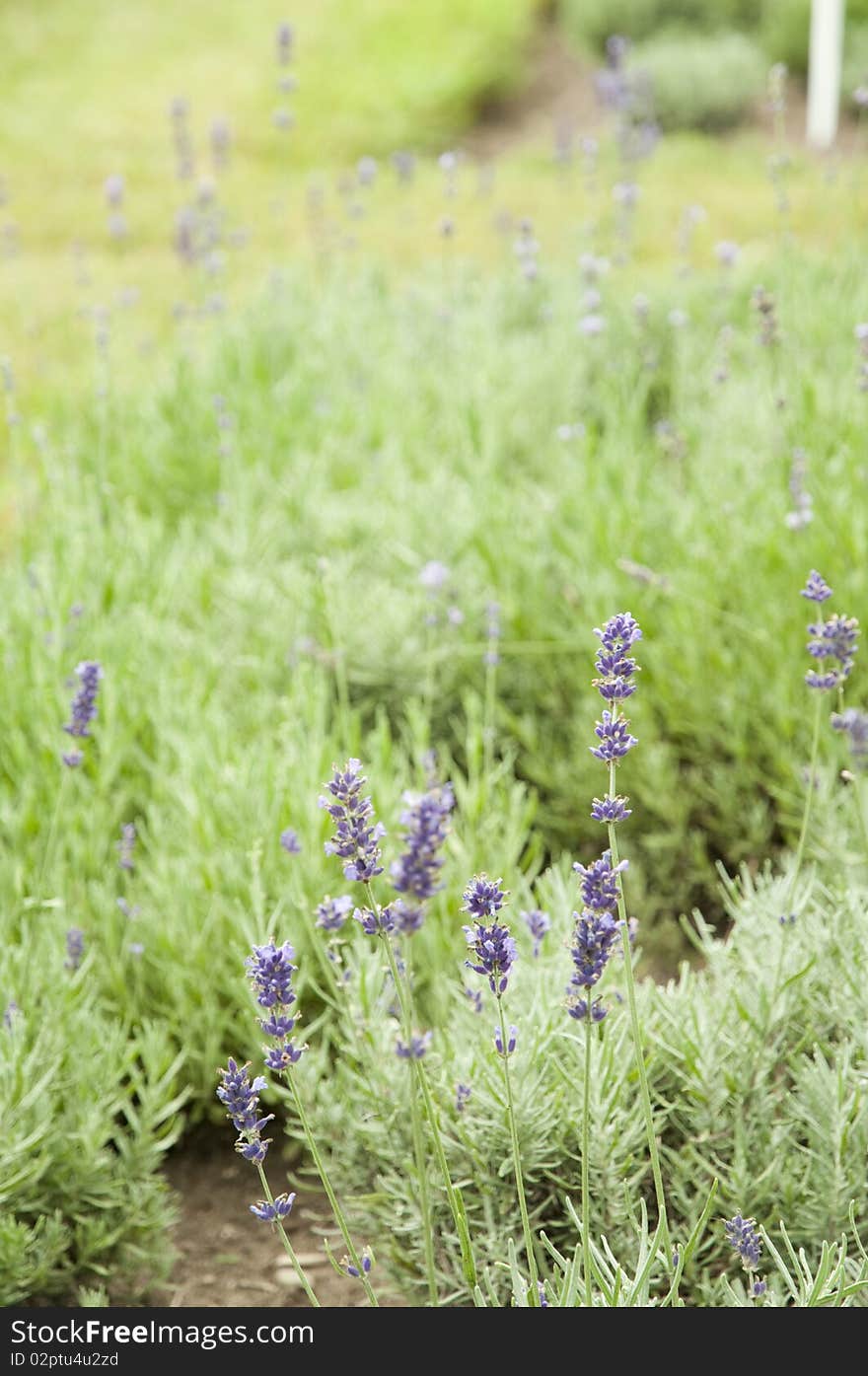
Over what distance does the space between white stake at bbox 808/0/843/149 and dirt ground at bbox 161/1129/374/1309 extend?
7.75 meters

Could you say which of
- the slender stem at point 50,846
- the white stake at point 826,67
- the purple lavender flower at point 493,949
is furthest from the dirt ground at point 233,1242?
the white stake at point 826,67

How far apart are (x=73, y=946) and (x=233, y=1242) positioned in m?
0.50

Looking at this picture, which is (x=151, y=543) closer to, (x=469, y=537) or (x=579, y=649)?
(x=469, y=537)

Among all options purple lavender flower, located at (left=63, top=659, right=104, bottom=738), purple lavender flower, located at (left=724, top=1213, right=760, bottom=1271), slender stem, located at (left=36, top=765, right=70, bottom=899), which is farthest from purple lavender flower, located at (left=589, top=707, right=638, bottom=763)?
slender stem, located at (left=36, top=765, right=70, bottom=899)

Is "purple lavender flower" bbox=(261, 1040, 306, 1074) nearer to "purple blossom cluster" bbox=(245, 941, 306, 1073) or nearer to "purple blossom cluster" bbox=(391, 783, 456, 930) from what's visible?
"purple blossom cluster" bbox=(245, 941, 306, 1073)

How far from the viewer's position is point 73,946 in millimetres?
1872

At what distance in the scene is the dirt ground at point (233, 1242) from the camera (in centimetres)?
176

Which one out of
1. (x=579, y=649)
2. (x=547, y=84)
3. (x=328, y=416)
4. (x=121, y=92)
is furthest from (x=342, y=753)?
(x=547, y=84)

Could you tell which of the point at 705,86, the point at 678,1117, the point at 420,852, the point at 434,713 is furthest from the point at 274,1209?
the point at 705,86

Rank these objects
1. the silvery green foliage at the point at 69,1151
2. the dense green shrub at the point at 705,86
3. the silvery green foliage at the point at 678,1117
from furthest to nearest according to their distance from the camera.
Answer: the dense green shrub at the point at 705,86 < the silvery green foliage at the point at 69,1151 < the silvery green foliage at the point at 678,1117

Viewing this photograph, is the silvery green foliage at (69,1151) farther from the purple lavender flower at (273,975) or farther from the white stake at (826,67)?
the white stake at (826,67)

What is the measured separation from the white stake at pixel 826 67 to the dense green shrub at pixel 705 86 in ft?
4.75

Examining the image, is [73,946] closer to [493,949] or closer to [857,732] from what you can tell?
[493,949]

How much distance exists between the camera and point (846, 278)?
14.0ft
